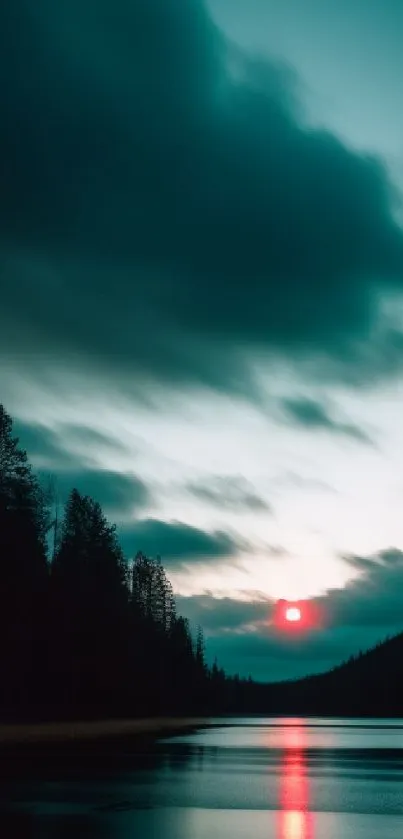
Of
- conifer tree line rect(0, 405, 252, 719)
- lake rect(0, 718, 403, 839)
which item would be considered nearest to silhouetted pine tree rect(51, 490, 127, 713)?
conifer tree line rect(0, 405, 252, 719)

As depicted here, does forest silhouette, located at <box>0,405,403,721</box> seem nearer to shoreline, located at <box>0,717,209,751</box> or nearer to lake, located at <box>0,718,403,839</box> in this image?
shoreline, located at <box>0,717,209,751</box>

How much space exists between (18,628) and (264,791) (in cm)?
4131

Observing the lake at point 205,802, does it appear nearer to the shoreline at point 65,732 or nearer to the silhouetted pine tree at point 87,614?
the shoreline at point 65,732

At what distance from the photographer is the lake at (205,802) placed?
20.6 m

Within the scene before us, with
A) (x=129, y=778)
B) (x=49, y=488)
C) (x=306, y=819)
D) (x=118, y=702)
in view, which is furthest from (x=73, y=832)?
(x=118, y=702)

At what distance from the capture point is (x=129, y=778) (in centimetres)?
3403

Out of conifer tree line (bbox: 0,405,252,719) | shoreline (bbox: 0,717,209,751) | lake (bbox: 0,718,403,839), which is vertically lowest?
lake (bbox: 0,718,403,839)

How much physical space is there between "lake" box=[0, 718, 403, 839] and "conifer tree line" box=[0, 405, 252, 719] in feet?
89.6

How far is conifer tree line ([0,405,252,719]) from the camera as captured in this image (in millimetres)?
68250

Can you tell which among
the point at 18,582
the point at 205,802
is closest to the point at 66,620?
the point at 18,582

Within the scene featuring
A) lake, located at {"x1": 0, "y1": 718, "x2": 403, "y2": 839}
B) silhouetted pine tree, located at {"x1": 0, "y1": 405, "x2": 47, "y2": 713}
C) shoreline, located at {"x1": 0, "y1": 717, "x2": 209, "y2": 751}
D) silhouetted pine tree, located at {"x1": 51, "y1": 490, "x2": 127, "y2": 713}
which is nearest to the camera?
lake, located at {"x1": 0, "y1": 718, "x2": 403, "y2": 839}

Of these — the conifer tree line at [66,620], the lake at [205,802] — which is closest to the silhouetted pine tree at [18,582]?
the conifer tree line at [66,620]

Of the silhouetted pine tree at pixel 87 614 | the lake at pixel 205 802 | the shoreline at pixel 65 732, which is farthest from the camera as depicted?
the silhouetted pine tree at pixel 87 614

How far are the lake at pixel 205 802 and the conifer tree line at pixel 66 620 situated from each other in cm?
2730
